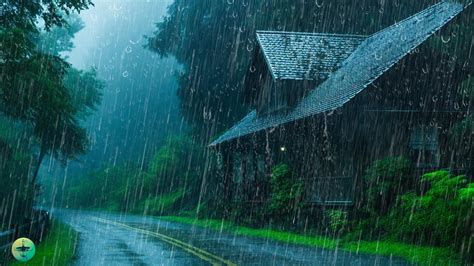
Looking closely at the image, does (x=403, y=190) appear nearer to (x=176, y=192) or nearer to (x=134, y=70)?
(x=176, y=192)

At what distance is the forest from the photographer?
15.1 metres

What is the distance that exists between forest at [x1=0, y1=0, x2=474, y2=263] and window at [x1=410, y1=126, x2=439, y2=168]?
707 mm

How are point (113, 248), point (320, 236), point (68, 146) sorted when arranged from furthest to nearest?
point (68, 146) → point (320, 236) → point (113, 248)

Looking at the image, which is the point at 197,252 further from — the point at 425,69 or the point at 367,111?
the point at 425,69

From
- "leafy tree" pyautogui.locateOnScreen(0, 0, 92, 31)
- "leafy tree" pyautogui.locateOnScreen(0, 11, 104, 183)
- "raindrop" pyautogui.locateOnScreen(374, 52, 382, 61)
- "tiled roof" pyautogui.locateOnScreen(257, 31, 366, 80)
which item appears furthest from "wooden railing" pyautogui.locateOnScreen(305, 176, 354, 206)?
"leafy tree" pyautogui.locateOnScreen(0, 0, 92, 31)

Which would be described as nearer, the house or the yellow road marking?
the yellow road marking

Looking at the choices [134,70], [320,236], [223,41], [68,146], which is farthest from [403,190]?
[134,70]

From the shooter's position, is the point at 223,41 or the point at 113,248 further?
the point at 223,41

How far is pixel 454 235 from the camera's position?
1259 cm

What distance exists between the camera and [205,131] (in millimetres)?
40656

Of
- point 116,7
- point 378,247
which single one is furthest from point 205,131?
point 116,7

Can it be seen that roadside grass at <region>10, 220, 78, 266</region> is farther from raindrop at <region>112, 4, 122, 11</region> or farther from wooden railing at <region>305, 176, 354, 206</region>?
raindrop at <region>112, 4, 122, 11</region>

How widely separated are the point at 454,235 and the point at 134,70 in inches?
3668

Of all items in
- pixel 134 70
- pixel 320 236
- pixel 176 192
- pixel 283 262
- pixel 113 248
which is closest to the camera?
pixel 283 262
